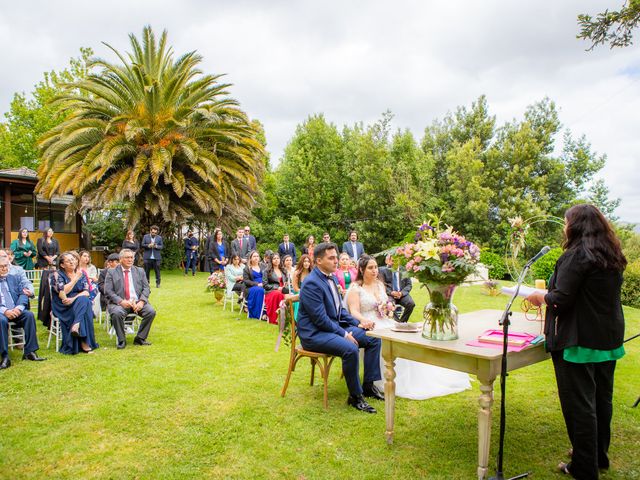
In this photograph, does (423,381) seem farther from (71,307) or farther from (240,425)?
(71,307)

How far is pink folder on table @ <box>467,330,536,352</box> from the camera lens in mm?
3494

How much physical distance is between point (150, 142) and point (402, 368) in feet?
47.7

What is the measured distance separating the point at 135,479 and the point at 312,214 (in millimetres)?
23947

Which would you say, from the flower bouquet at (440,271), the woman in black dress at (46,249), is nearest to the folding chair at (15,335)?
the flower bouquet at (440,271)

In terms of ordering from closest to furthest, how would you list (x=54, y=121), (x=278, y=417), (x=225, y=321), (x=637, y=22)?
1. (x=278, y=417)
2. (x=637, y=22)
3. (x=225, y=321)
4. (x=54, y=121)

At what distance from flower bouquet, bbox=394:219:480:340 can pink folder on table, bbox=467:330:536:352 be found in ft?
0.69

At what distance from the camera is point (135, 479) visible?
11.3 feet

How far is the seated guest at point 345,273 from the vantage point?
877 centimetres

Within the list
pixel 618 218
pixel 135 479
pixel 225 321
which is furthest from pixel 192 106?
pixel 618 218

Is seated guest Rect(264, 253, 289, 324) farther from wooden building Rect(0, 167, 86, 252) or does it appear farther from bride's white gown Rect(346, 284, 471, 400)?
wooden building Rect(0, 167, 86, 252)

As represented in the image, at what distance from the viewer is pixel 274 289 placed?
966 cm

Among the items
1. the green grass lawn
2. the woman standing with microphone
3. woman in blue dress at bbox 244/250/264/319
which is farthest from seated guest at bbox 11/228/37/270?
the woman standing with microphone

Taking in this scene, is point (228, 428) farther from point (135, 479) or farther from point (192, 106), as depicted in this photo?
point (192, 106)

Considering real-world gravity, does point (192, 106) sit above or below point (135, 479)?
above
